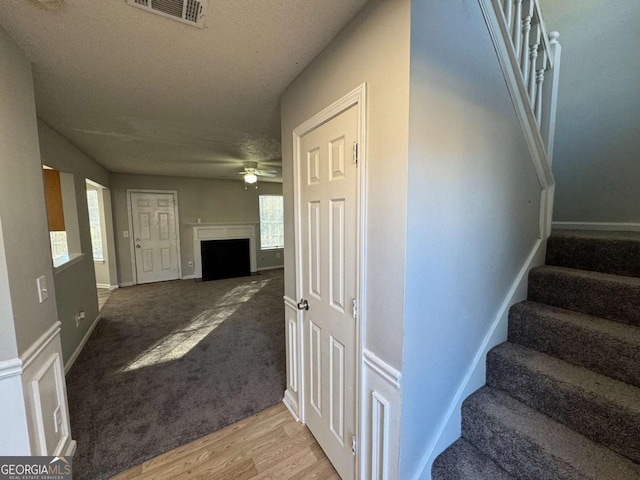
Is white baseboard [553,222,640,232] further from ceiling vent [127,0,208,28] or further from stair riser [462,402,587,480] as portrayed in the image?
ceiling vent [127,0,208,28]

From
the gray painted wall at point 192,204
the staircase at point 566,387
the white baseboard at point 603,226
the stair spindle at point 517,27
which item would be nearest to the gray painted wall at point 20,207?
the staircase at point 566,387

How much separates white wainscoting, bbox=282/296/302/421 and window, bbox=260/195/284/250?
508 centimetres

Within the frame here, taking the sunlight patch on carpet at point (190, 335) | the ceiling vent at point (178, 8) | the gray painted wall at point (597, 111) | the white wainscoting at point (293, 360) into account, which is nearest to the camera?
the ceiling vent at point (178, 8)

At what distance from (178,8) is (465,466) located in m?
2.32

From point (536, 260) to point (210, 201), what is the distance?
6.04m

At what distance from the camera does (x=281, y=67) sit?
1537mm

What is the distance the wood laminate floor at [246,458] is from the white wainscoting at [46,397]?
40 centimetres

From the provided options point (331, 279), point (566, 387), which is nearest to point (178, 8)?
point (331, 279)

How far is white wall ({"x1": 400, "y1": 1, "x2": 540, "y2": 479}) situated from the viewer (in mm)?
975

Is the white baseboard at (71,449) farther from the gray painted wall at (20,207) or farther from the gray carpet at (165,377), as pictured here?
the gray painted wall at (20,207)

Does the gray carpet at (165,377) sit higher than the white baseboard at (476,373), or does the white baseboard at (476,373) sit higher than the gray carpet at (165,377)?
the white baseboard at (476,373)

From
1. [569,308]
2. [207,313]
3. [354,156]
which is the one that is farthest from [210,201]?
[569,308]

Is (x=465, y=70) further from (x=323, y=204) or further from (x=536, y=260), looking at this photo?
(x=536, y=260)

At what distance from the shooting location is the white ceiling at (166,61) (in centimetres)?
112
